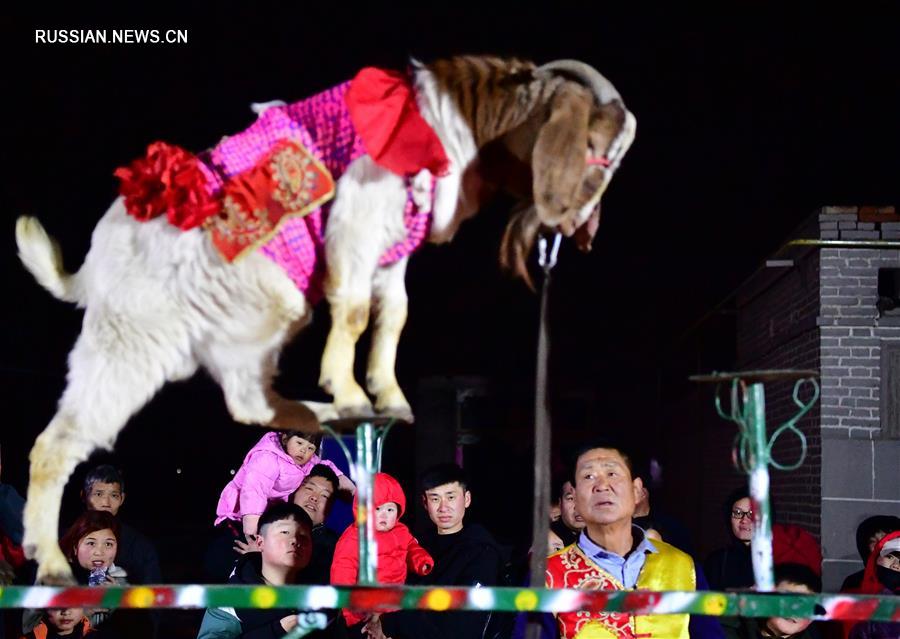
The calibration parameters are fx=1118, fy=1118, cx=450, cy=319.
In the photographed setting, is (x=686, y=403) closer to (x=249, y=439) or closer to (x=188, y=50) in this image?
(x=249, y=439)

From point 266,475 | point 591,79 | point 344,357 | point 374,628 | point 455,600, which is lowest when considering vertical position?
point 374,628

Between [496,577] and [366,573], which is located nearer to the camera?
[366,573]

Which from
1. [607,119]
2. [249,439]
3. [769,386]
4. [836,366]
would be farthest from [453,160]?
[769,386]

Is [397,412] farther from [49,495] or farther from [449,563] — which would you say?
[449,563]

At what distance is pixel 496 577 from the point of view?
3199mm

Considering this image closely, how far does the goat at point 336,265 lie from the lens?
1.99 metres

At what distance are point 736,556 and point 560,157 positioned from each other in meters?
1.93

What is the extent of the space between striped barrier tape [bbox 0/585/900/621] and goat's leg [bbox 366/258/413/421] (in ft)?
1.11

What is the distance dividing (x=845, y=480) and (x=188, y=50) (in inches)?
149

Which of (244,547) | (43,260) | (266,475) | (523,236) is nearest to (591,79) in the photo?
(523,236)

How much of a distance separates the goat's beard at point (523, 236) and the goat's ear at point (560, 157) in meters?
0.12

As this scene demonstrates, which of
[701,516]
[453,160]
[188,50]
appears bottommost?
[701,516]

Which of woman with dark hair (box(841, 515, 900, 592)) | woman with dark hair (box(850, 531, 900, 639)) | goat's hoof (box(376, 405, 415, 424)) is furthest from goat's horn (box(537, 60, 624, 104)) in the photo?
woman with dark hair (box(841, 515, 900, 592))

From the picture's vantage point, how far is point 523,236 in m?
2.12
